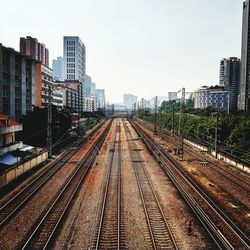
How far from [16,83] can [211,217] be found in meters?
60.4

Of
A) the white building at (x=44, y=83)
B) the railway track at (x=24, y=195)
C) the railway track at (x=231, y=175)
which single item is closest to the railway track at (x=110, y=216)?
the railway track at (x=24, y=195)

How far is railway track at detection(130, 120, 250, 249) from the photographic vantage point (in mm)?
16500

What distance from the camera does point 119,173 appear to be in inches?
1345

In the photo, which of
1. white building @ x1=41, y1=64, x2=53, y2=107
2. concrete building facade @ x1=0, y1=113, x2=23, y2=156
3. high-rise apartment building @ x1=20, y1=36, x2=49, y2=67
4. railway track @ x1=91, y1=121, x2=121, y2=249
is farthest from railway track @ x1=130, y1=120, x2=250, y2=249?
high-rise apartment building @ x1=20, y1=36, x2=49, y2=67

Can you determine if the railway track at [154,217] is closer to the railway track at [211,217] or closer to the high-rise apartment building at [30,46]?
the railway track at [211,217]

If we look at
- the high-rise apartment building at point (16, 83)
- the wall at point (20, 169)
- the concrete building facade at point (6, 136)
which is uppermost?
the high-rise apartment building at point (16, 83)

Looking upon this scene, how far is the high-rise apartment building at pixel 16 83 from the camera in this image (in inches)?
2506

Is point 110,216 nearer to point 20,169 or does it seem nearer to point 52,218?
point 52,218

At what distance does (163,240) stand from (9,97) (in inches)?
2229

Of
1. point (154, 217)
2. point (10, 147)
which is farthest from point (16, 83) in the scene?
point (154, 217)

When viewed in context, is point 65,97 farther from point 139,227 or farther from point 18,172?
point 139,227

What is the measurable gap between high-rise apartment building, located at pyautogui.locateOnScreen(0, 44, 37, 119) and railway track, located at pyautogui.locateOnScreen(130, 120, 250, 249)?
146 ft

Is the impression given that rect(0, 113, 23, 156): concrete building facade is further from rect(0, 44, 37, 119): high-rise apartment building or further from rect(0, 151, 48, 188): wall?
rect(0, 44, 37, 119): high-rise apartment building

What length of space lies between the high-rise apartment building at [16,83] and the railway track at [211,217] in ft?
146
